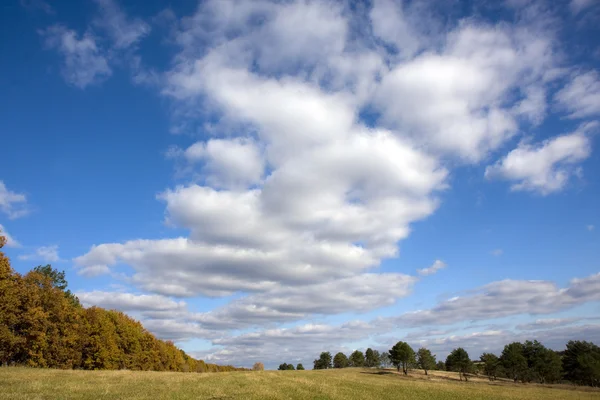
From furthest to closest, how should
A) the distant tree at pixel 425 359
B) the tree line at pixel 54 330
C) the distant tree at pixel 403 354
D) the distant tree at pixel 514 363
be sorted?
1. the distant tree at pixel 425 359
2. the distant tree at pixel 403 354
3. the distant tree at pixel 514 363
4. the tree line at pixel 54 330

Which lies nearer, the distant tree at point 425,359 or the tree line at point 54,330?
the tree line at point 54,330

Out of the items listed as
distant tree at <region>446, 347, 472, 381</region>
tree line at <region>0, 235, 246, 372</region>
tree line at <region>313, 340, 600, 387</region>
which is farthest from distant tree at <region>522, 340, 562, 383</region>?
tree line at <region>0, 235, 246, 372</region>

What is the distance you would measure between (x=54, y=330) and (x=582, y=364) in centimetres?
14545

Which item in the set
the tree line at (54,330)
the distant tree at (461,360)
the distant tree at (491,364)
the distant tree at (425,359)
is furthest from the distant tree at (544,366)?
the tree line at (54,330)

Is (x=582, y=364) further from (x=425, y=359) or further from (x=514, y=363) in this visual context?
(x=425, y=359)

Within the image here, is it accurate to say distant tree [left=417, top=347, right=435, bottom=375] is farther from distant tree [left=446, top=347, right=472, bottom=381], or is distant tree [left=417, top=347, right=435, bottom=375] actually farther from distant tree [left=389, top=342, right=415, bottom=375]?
distant tree [left=446, top=347, right=472, bottom=381]

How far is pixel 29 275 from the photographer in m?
66.2

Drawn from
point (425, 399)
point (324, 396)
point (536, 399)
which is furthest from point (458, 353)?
point (324, 396)

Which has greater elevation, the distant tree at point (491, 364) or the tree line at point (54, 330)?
the tree line at point (54, 330)

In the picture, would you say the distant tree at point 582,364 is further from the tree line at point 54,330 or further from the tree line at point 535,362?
the tree line at point 54,330

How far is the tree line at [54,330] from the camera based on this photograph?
5903 cm

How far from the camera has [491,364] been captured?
448ft

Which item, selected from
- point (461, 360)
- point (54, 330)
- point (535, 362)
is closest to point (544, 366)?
point (535, 362)

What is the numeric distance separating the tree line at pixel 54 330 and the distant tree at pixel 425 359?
113 m
